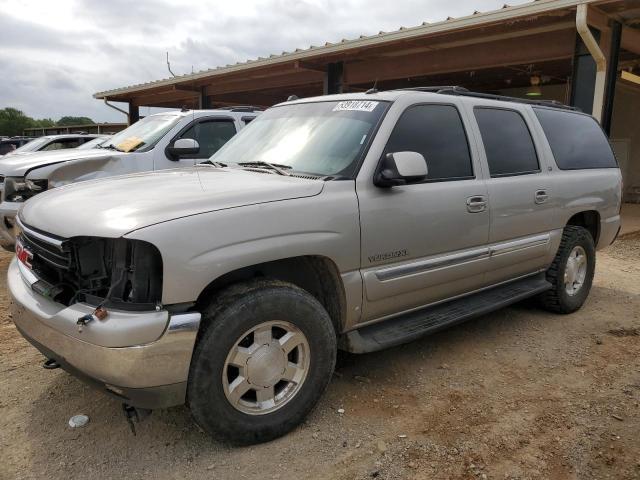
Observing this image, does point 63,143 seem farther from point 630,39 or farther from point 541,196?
point 630,39

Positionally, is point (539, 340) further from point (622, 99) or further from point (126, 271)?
point (622, 99)

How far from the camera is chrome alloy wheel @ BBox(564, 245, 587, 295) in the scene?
5.02 metres

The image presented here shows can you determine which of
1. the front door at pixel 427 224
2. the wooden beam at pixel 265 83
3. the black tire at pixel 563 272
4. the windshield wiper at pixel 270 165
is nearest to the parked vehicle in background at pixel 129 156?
the windshield wiper at pixel 270 165

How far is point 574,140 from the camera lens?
5.03 m

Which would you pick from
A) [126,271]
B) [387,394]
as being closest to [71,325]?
[126,271]

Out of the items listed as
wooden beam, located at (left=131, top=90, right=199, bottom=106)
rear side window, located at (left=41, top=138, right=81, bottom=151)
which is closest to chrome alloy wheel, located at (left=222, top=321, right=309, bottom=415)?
rear side window, located at (left=41, top=138, right=81, bottom=151)

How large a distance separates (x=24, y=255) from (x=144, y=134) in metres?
4.11

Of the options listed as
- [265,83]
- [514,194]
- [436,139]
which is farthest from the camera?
[265,83]

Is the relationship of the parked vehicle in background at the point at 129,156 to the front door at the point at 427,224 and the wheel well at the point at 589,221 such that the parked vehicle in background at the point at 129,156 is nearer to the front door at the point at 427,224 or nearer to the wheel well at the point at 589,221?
the front door at the point at 427,224

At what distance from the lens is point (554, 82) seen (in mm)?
14477

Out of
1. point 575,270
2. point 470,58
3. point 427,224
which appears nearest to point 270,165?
point 427,224

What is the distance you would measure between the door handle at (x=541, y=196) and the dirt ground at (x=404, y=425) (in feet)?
3.85

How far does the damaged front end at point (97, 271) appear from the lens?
239 cm

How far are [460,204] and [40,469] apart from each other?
9.48 ft
